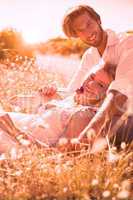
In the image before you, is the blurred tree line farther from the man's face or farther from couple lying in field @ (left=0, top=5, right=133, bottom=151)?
the man's face

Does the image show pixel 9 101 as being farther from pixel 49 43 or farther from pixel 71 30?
pixel 49 43

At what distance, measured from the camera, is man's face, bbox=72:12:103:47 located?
3297 mm

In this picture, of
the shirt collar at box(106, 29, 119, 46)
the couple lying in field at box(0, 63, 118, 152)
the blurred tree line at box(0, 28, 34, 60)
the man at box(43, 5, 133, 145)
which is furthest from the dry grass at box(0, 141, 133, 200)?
the blurred tree line at box(0, 28, 34, 60)

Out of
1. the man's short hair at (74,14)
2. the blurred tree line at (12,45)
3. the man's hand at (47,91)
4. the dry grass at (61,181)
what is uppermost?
the man's short hair at (74,14)

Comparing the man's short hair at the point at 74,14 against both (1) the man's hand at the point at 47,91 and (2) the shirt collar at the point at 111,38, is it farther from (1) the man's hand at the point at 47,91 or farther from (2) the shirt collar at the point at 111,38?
(1) the man's hand at the point at 47,91

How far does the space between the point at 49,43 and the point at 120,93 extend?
5.55 metres

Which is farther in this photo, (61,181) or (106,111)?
(106,111)

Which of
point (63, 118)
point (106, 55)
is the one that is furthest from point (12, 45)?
point (106, 55)

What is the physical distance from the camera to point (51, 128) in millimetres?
3539

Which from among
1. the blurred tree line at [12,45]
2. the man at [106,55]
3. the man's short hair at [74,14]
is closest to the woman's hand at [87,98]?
the man at [106,55]

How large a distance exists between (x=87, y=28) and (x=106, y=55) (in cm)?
22

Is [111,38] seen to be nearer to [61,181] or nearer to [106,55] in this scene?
[106,55]

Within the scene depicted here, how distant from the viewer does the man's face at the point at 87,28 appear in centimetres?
330

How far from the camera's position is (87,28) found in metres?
3.29
